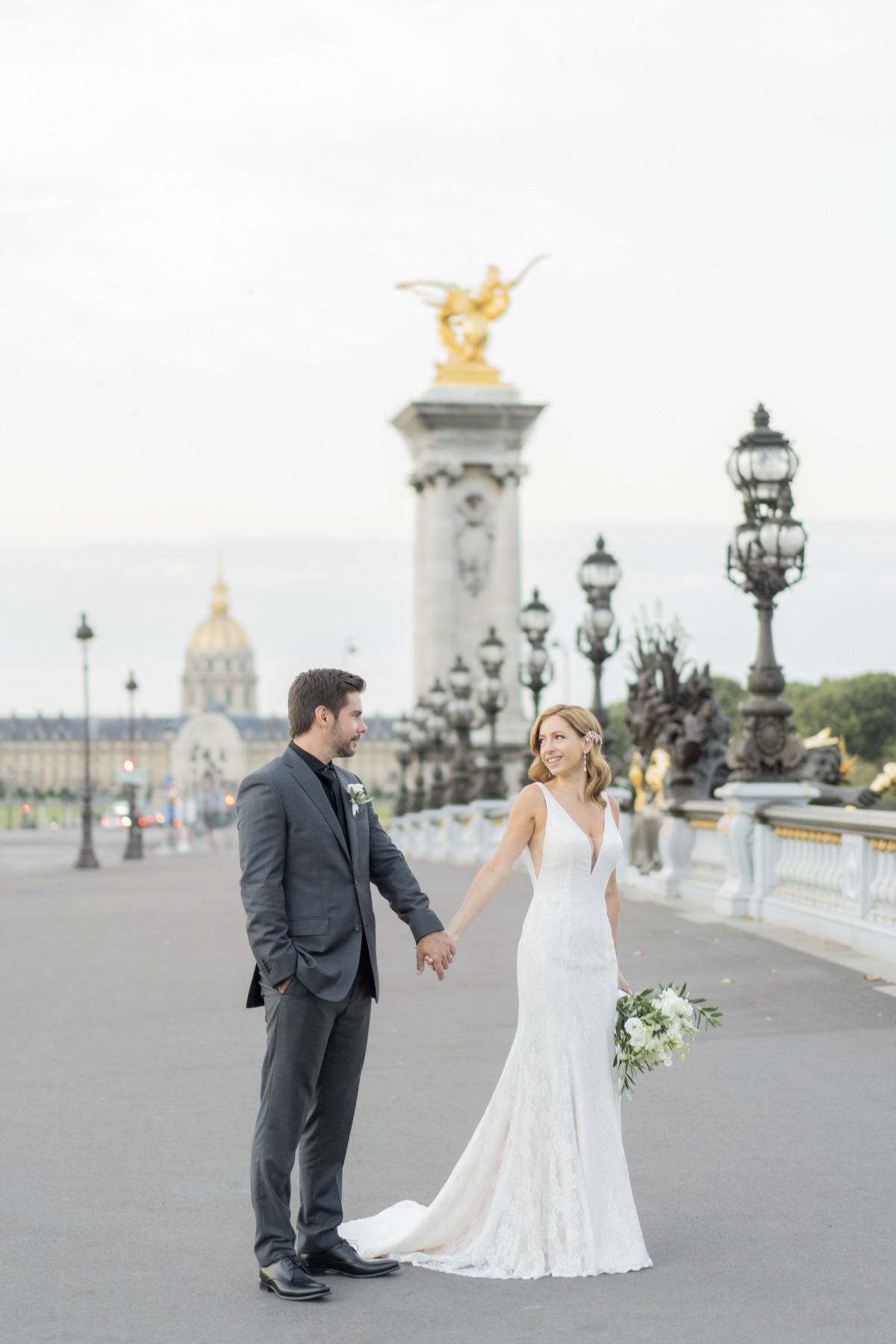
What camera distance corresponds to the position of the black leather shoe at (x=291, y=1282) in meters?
5.57

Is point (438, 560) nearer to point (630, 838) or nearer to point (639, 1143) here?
point (630, 838)

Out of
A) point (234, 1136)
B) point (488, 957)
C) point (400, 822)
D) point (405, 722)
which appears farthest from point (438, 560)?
point (234, 1136)

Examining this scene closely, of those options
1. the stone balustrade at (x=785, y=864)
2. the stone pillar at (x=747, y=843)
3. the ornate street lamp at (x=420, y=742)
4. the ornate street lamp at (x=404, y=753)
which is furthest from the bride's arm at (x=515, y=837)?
the ornate street lamp at (x=404, y=753)

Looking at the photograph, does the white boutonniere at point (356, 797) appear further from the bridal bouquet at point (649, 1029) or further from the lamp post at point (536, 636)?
the lamp post at point (536, 636)

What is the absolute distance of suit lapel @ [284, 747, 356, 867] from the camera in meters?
5.79

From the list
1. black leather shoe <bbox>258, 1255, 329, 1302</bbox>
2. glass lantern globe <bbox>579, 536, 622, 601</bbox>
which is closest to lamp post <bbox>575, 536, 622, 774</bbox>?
glass lantern globe <bbox>579, 536, 622, 601</bbox>

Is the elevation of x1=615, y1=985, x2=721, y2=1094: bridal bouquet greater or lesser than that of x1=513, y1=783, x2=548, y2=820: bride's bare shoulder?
lesser

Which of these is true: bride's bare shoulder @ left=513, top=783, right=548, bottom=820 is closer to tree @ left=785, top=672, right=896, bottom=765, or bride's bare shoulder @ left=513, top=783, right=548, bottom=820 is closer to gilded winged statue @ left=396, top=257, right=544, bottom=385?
gilded winged statue @ left=396, top=257, right=544, bottom=385

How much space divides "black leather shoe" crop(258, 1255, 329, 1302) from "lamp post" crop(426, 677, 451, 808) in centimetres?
4599

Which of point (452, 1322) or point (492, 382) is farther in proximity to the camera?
point (492, 382)

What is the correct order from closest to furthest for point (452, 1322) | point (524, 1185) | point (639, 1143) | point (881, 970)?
point (452, 1322) → point (524, 1185) → point (639, 1143) → point (881, 970)

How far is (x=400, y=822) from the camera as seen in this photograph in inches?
2307

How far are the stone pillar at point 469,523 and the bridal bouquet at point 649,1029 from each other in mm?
57650

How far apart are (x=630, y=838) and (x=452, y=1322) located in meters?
18.7
